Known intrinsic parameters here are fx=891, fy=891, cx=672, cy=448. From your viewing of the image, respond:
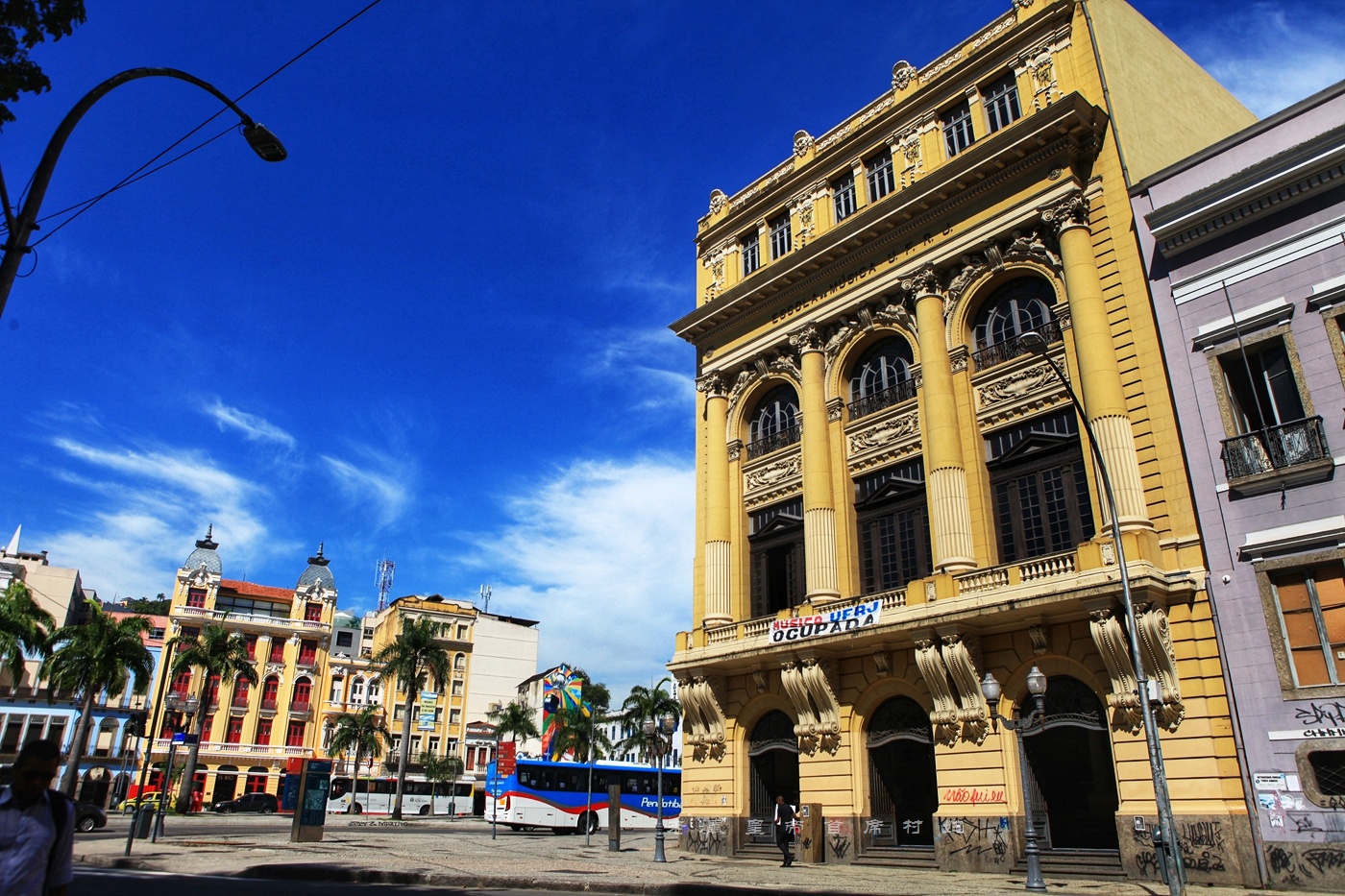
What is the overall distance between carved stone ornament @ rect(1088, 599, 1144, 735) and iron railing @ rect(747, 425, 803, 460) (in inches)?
487

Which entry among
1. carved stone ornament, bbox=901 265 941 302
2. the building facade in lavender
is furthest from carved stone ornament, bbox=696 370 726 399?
the building facade in lavender

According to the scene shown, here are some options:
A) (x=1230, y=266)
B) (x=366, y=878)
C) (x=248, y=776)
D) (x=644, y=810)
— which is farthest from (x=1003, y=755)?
(x=248, y=776)

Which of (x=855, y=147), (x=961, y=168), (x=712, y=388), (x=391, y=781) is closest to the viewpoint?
(x=961, y=168)

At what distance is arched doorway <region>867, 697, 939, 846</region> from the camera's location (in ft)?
Answer: 78.9

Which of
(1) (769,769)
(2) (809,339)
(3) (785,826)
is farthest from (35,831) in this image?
(2) (809,339)

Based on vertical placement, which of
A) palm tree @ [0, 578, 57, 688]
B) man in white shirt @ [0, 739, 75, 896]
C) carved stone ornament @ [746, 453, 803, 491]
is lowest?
man in white shirt @ [0, 739, 75, 896]

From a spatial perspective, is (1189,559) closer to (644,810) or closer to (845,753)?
(845,753)

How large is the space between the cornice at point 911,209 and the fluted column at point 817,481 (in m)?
2.22

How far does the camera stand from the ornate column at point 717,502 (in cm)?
→ 3080

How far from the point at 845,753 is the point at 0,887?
22751mm

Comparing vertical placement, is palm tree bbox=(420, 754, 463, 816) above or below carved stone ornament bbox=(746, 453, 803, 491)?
below

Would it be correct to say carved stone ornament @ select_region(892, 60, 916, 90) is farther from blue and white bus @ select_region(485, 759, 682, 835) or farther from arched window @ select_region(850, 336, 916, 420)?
blue and white bus @ select_region(485, 759, 682, 835)

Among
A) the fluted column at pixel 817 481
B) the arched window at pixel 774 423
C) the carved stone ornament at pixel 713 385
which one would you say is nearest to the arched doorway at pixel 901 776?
the fluted column at pixel 817 481

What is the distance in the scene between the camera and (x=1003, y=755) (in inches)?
854
